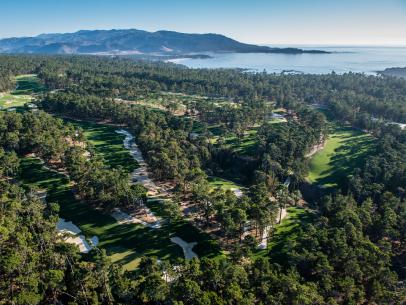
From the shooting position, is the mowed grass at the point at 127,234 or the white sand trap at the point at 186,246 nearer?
the mowed grass at the point at 127,234

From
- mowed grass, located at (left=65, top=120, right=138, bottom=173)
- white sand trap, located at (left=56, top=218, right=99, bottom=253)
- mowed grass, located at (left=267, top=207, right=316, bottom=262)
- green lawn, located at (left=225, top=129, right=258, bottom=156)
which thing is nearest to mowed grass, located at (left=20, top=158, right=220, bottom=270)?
white sand trap, located at (left=56, top=218, right=99, bottom=253)

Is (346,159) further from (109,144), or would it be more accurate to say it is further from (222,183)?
(109,144)

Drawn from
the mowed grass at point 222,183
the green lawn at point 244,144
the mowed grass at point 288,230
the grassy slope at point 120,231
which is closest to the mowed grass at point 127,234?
the grassy slope at point 120,231

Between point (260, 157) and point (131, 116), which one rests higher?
point (131, 116)

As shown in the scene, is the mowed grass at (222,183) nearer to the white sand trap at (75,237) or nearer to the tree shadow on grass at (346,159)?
the tree shadow on grass at (346,159)

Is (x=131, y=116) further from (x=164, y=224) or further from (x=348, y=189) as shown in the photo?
(x=348, y=189)

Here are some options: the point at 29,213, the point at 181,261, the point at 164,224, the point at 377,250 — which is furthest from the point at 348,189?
the point at 29,213
